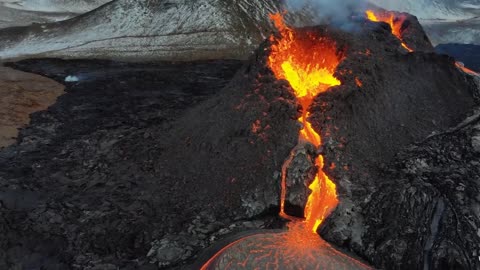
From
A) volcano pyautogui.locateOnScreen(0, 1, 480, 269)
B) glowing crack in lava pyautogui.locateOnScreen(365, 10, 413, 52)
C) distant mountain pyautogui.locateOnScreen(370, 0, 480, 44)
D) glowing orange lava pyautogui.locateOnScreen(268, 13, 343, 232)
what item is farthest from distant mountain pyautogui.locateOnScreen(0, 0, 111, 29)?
glowing orange lava pyautogui.locateOnScreen(268, 13, 343, 232)

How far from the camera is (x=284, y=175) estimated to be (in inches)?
226

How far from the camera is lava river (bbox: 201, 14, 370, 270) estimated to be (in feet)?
15.2

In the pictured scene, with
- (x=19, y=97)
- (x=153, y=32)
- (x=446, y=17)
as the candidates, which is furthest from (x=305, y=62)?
(x=446, y=17)

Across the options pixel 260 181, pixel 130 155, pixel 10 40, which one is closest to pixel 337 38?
pixel 260 181

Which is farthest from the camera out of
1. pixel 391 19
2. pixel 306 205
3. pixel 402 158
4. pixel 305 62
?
pixel 391 19

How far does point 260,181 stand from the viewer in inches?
231

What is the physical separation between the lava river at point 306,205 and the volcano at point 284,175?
0.07 ft

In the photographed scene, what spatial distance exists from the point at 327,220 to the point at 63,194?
379 centimetres

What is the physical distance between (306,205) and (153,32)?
1313 cm

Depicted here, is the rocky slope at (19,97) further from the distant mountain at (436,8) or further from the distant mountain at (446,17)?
the distant mountain at (436,8)

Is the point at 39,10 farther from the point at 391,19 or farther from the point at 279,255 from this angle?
the point at 279,255

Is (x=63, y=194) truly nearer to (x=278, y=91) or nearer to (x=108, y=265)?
(x=108, y=265)

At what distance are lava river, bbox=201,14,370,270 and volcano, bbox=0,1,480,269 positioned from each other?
21 millimetres

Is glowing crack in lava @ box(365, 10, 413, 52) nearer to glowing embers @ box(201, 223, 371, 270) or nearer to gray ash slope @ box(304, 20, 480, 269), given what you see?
gray ash slope @ box(304, 20, 480, 269)
